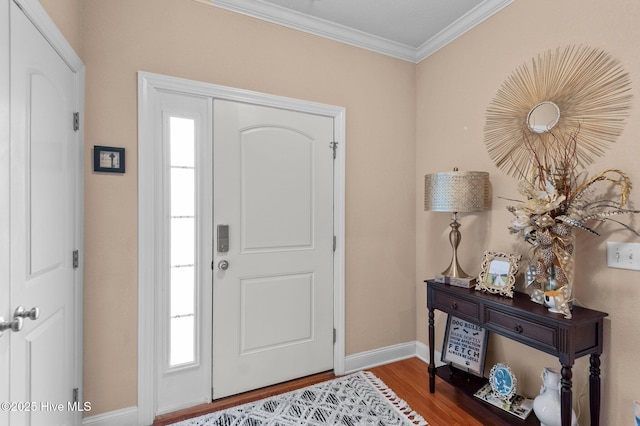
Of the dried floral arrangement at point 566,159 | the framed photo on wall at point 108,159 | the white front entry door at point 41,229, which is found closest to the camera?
the white front entry door at point 41,229

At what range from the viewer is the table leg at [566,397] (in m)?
1.41

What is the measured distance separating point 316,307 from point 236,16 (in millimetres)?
2194

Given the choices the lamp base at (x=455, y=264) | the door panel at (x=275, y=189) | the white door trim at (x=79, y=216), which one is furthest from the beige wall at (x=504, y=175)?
the white door trim at (x=79, y=216)

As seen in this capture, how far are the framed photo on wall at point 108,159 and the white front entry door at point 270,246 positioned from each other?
1.80 feet

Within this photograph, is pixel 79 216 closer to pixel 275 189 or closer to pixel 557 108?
pixel 275 189

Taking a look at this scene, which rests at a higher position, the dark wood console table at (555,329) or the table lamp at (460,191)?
the table lamp at (460,191)

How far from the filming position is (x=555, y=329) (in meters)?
1.45

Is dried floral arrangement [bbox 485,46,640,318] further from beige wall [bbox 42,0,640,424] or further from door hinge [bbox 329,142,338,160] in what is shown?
door hinge [bbox 329,142,338,160]

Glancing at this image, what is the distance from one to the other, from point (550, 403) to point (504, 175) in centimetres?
132

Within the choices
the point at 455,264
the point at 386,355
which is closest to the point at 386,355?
the point at 386,355

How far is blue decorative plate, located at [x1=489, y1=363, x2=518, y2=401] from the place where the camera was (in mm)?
1836

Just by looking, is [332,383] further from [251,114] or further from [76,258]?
[251,114]

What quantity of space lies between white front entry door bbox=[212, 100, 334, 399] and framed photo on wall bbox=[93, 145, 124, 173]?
0.55 metres

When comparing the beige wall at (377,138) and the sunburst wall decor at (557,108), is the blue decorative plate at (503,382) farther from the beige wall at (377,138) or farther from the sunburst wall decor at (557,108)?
the sunburst wall decor at (557,108)
